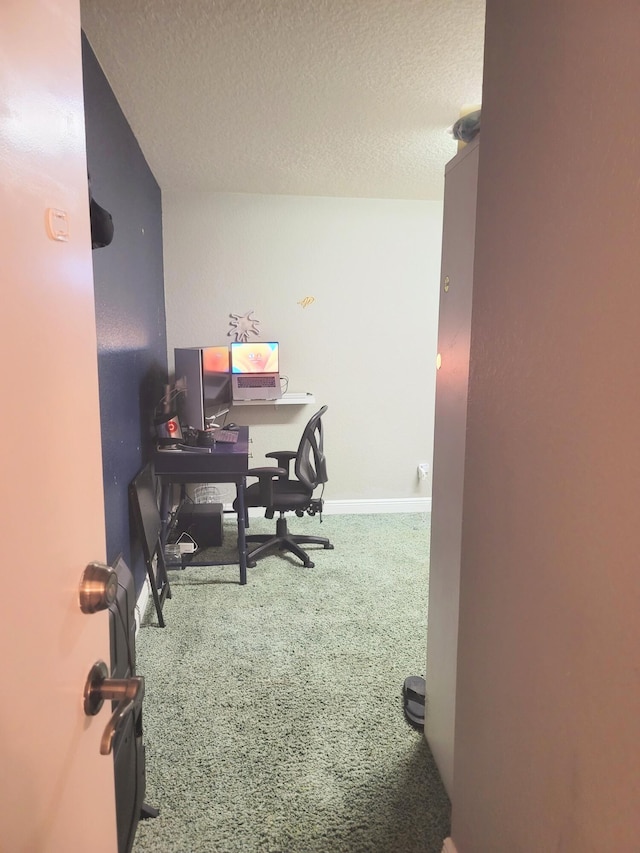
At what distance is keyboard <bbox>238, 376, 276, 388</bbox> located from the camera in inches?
157

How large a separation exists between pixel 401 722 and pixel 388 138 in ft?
9.14

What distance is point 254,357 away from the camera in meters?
4.00

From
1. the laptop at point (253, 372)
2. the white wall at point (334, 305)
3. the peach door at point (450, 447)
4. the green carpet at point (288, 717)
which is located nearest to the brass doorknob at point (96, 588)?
the peach door at point (450, 447)

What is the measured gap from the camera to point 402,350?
4.23 m

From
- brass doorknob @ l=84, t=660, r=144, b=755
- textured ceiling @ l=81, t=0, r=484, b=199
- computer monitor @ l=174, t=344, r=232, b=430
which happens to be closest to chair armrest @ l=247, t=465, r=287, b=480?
computer monitor @ l=174, t=344, r=232, b=430

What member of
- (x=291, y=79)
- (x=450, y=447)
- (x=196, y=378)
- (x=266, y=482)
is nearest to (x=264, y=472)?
(x=266, y=482)

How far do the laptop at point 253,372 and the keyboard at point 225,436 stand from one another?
21.9 inches

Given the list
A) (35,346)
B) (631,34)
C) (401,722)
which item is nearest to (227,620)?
(401,722)

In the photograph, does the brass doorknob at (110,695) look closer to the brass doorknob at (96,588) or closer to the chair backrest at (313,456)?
the brass doorknob at (96,588)

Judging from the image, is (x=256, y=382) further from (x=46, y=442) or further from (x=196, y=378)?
(x=46, y=442)

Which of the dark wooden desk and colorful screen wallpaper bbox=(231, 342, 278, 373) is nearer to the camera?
the dark wooden desk

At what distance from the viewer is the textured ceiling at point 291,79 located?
70.4 inches

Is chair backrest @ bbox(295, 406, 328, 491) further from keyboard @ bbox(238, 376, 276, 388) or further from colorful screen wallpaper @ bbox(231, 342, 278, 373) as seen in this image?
colorful screen wallpaper @ bbox(231, 342, 278, 373)

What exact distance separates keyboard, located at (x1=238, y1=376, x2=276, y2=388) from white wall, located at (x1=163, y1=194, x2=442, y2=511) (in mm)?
208
